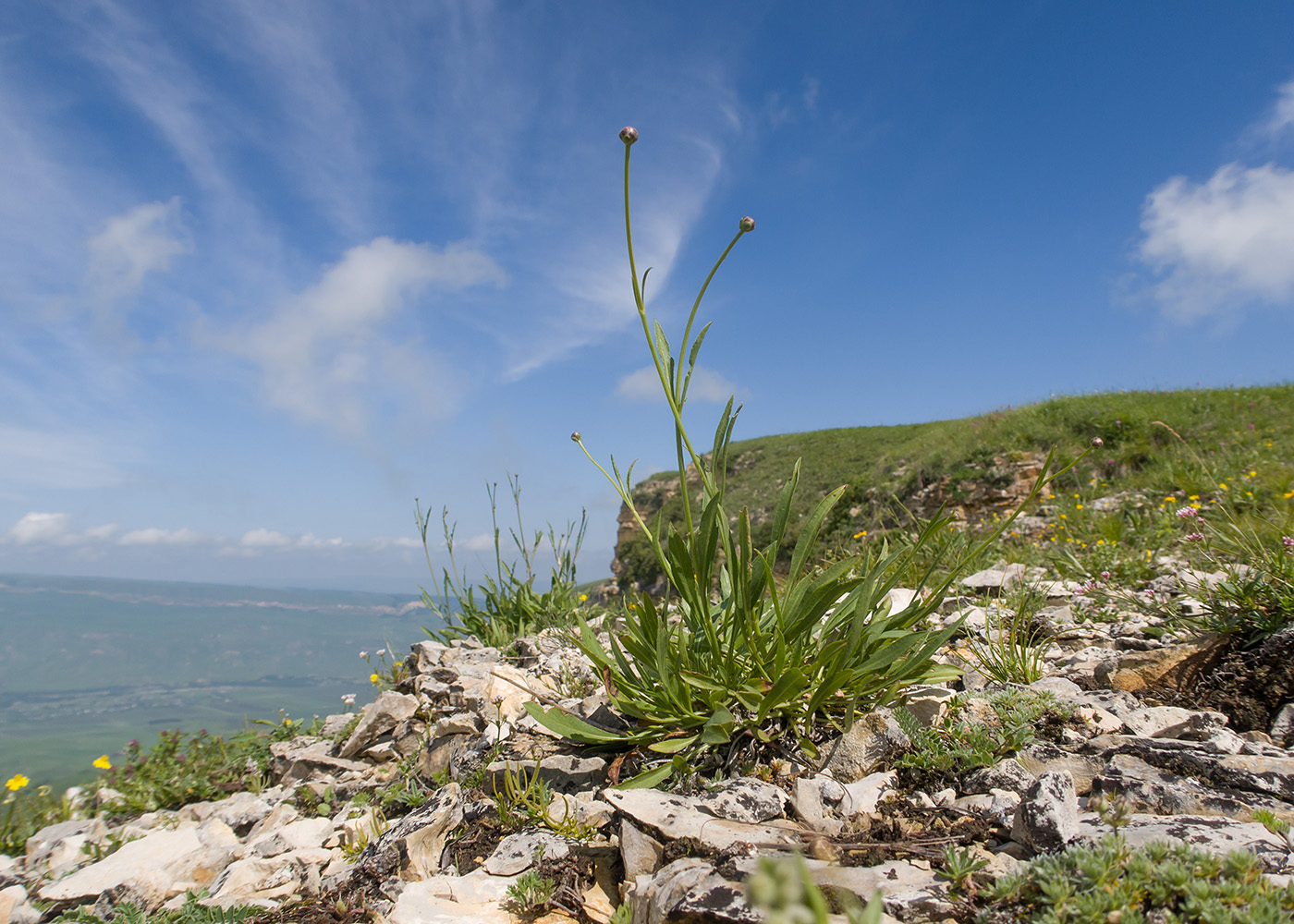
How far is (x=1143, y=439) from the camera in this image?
12.3 metres

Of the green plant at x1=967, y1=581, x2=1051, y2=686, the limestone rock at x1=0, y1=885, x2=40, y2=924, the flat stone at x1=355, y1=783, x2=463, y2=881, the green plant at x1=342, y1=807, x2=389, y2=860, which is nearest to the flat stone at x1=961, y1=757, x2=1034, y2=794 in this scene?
the green plant at x1=967, y1=581, x2=1051, y2=686

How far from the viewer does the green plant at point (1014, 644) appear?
2898 mm

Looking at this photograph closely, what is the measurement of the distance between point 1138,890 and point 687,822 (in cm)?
114

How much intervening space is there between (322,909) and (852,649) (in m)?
2.04

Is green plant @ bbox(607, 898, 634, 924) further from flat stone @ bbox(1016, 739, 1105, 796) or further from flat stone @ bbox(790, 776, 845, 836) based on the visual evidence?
flat stone @ bbox(1016, 739, 1105, 796)

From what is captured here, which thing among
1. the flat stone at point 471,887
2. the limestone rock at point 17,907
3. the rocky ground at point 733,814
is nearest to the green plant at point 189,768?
the rocky ground at point 733,814

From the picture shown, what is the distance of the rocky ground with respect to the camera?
1666mm

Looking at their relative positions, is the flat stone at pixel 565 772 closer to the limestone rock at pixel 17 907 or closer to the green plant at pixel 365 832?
the green plant at pixel 365 832

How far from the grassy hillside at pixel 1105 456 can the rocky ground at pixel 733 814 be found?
8.98 ft

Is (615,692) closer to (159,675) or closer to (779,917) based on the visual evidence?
(779,917)

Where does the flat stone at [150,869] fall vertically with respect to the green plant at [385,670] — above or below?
below

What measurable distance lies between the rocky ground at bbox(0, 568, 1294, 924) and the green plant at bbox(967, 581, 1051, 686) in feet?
0.36

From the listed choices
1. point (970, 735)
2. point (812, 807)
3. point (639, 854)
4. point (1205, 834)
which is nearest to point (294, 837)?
point (639, 854)

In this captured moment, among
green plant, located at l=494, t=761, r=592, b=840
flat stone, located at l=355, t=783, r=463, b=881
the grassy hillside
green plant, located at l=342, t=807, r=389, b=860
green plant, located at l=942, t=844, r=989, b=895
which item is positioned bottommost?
green plant, located at l=342, t=807, r=389, b=860
